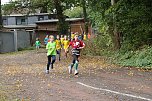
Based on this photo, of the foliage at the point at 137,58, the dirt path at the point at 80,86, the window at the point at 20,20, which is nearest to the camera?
the dirt path at the point at 80,86

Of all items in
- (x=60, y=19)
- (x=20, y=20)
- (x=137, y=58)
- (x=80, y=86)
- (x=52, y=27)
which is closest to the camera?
(x=80, y=86)

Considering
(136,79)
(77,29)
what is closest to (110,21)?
(136,79)

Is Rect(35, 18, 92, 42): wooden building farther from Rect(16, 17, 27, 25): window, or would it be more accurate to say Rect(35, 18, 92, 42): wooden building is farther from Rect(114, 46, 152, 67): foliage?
Rect(114, 46, 152, 67): foliage

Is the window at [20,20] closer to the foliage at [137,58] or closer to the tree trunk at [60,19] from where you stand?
the tree trunk at [60,19]

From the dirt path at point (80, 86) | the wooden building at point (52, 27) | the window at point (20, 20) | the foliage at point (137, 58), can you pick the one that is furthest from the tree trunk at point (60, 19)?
the dirt path at point (80, 86)

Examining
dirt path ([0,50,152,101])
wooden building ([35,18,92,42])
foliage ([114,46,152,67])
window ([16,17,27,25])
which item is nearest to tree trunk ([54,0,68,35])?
wooden building ([35,18,92,42])

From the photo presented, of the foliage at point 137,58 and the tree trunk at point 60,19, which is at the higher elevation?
the tree trunk at point 60,19

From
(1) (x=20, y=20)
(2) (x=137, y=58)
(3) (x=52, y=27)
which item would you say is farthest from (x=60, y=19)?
(1) (x=20, y=20)

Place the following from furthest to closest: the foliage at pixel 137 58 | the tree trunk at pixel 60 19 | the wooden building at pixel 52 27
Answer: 1. the wooden building at pixel 52 27
2. the tree trunk at pixel 60 19
3. the foliage at pixel 137 58

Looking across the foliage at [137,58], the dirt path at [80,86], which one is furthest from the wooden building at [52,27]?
the dirt path at [80,86]

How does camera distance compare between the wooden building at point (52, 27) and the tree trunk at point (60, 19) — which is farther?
the wooden building at point (52, 27)

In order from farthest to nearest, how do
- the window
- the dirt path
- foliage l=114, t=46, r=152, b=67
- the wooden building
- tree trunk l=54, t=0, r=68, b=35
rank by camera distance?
the window → the wooden building → tree trunk l=54, t=0, r=68, b=35 → foliage l=114, t=46, r=152, b=67 → the dirt path

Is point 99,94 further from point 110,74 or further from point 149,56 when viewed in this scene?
point 149,56

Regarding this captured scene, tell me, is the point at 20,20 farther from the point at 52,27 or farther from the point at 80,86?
the point at 80,86
